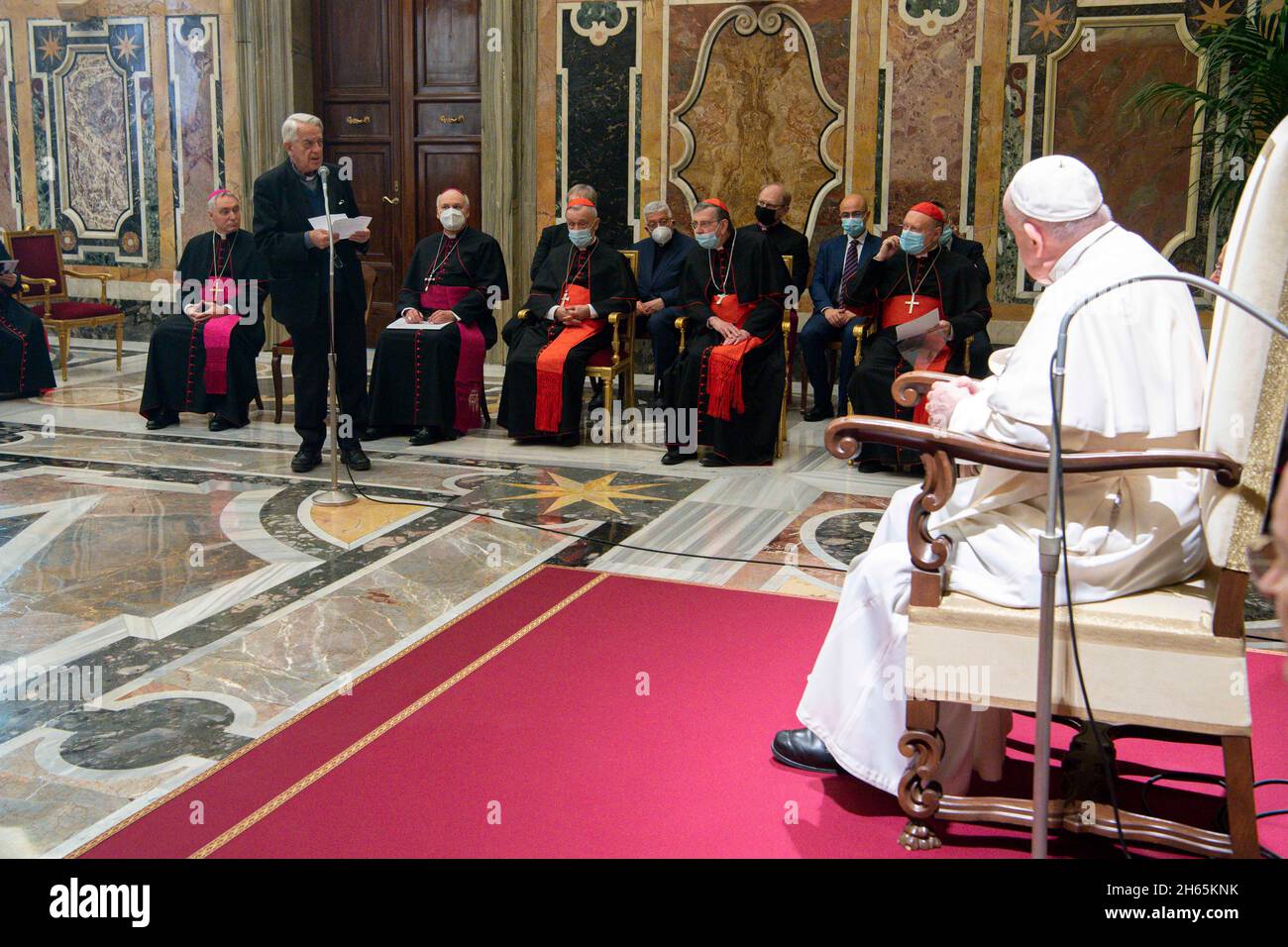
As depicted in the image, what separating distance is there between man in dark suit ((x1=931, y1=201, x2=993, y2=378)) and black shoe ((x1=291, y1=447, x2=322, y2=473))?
11.6 ft

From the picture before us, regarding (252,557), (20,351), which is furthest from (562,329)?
(20,351)

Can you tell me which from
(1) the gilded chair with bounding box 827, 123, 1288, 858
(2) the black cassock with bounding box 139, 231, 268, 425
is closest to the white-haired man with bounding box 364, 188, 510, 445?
(2) the black cassock with bounding box 139, 231, 268, 425

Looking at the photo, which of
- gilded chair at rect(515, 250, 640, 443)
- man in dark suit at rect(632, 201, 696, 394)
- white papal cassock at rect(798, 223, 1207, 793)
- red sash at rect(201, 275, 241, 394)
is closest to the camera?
white papal cassock at rect(798, 223, 1207, 793)

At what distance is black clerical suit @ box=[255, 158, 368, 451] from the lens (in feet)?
20.4

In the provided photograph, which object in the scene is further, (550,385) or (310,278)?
(550,385)

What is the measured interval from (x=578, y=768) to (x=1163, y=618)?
139 centimetres

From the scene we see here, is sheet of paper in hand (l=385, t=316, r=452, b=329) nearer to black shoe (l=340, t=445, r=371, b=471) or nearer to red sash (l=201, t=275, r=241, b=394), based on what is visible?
red sash (l=201, t=275, r=241, b=394)

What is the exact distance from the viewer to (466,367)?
746 cm

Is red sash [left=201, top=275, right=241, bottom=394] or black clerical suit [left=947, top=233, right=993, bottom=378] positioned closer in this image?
black clerical suit [left=947, top=233, right=993, bottom=378]

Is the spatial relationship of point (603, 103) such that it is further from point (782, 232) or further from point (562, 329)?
point (562, 329)

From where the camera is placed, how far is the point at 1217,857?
2541 millimetres

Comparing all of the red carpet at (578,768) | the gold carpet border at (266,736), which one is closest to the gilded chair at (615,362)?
the gold carpet border at (266,736)

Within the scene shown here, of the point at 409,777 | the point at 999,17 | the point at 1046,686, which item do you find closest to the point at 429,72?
the point at 999,17

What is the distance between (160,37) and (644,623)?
836 centimetres
